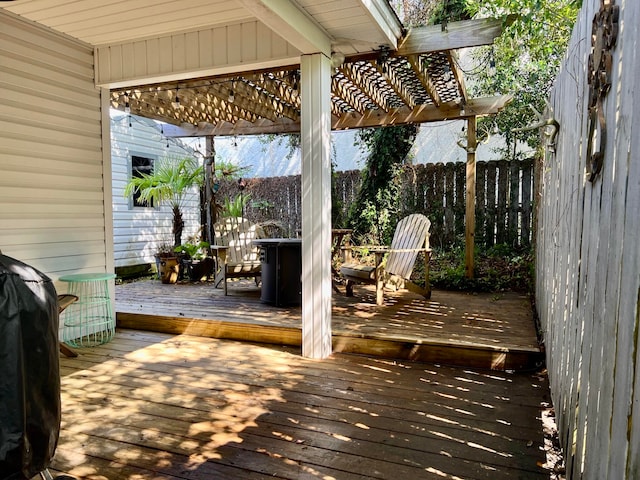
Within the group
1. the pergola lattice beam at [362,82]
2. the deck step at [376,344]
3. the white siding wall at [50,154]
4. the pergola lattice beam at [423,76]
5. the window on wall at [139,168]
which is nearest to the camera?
the deck step at [376,344]

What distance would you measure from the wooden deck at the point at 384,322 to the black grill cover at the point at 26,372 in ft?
8.89

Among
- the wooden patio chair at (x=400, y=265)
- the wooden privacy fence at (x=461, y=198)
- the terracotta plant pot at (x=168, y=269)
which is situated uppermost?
the wooden privacy fence at (x=461, y=198)

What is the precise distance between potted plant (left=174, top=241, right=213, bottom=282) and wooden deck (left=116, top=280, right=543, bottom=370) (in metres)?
0.93

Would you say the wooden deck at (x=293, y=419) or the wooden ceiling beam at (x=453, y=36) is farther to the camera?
the wooden ceiling beam at (x=453, y=36)

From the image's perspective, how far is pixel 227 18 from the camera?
359cm

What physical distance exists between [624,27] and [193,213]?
31.2ft

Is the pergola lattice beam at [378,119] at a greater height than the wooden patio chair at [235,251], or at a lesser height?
greater

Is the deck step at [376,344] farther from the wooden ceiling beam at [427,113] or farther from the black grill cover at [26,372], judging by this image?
the wooden ceiling beam at [427,113]

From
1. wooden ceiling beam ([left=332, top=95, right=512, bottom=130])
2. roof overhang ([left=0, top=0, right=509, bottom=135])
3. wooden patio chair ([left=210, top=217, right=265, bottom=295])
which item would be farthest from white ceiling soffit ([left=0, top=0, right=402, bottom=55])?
wooden patio chair ([left=210, top=217, right=265, bottom=295])

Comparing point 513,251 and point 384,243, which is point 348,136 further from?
point 513,251

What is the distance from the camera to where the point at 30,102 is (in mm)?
3730

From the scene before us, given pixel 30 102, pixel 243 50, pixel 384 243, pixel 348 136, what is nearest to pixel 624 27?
pixel 243 50

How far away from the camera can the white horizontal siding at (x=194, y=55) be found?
3633 millimetres

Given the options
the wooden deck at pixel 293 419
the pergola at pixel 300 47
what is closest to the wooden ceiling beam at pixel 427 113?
the pergola at pixel 300 47
